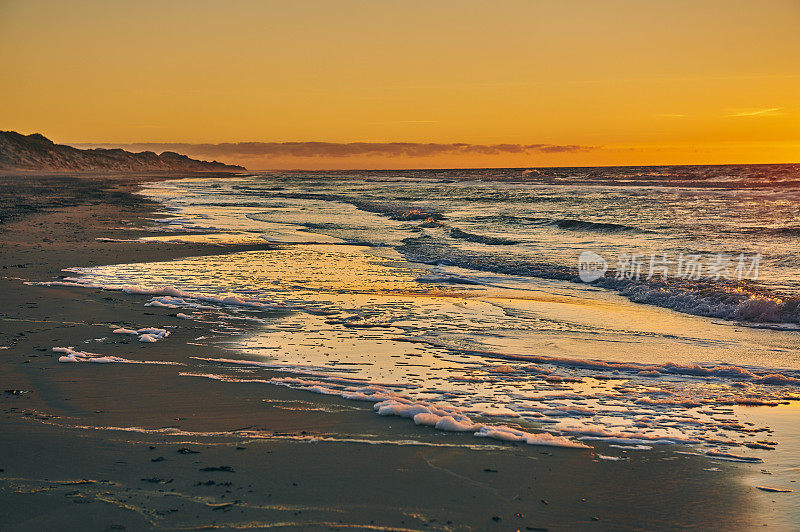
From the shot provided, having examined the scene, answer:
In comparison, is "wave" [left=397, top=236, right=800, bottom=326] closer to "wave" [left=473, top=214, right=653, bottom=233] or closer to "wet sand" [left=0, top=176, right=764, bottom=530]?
"wet sand" [left=0, top=176, right=764, bottom=530]

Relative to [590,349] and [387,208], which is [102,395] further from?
[387,208]

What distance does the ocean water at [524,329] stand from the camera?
5234 millimetres

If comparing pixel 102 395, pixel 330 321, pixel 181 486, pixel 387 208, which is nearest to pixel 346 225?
pixel 387 208

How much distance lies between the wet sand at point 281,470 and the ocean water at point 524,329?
0.36m

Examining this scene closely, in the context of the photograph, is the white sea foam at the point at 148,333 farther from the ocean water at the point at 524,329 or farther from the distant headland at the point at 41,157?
the distant headland at the point at 41,157

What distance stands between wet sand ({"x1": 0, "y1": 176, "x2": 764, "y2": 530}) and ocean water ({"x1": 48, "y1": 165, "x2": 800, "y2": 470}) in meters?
0.36

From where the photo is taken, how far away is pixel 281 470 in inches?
155

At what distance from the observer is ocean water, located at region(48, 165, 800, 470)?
5.23m

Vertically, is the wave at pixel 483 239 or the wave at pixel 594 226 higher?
the wave at pixel 594 226

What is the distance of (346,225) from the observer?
25.5 metres

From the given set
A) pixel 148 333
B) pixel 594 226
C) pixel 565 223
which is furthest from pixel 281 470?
pixel 565 223

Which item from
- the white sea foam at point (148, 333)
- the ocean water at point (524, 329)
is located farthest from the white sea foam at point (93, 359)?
the white sea foam at point (148, 333)

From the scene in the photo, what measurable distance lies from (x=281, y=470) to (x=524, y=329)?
5115 millimetres

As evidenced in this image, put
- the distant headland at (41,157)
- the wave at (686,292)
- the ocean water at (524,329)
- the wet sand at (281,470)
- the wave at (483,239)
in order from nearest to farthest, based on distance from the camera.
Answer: the wet sand at (281,470) → the ocean water at (524,329) → the wave at (686,292) → the wave at (483,239) → the distant headland at (41,157)
